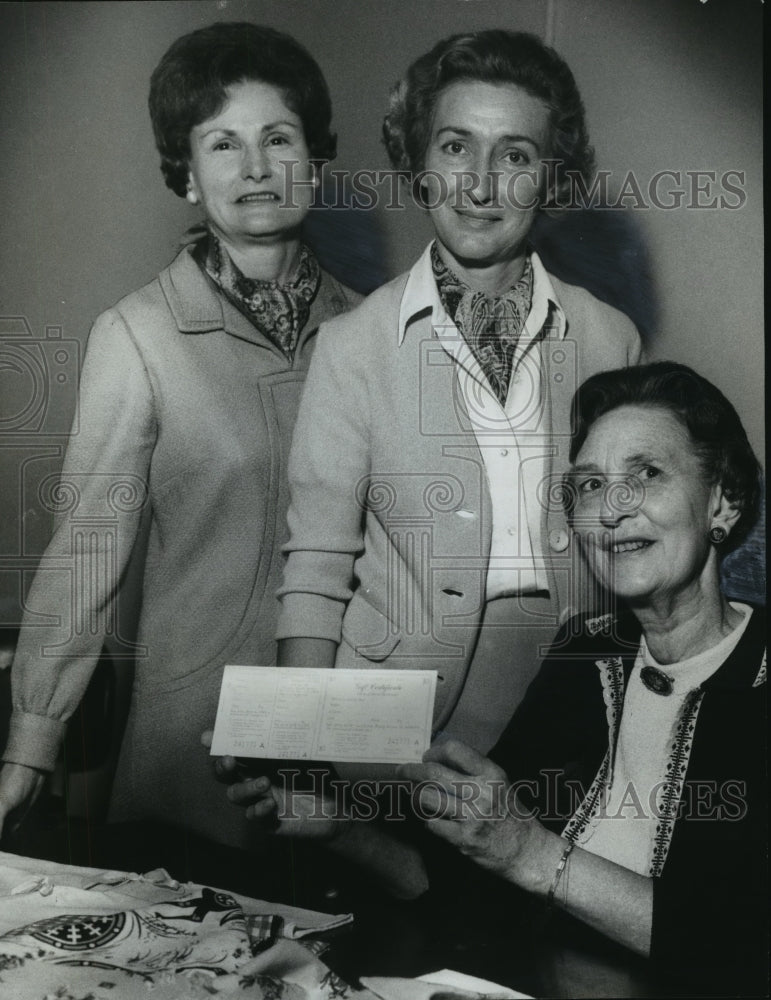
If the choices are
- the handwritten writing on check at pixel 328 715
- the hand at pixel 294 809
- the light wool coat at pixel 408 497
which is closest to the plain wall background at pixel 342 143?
the light wool coat at pixel 408 497

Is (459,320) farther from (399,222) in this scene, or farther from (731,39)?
(731,39)

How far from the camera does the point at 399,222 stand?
2670 mm

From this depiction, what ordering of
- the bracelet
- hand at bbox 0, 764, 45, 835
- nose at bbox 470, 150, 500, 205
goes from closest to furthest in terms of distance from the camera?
the bracelet
nose at bbox 470, 150, 500, 205
hand at bbox 0, 764, 45, 835

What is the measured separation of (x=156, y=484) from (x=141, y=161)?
778 millimetres

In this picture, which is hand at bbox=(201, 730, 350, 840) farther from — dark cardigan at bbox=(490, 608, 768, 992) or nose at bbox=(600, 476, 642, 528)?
nose at bbox=(600, 476, 642, 528)

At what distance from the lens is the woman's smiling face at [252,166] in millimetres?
2670

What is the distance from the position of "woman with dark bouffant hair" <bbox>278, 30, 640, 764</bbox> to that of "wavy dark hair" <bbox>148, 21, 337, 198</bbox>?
7.2 inches

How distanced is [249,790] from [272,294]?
1.16 meters

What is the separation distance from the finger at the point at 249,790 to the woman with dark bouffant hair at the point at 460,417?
288 mm

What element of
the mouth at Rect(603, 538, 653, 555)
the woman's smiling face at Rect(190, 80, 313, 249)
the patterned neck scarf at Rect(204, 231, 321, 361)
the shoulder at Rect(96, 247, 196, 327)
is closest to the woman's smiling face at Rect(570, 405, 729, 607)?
the mouth at Rect(603, 538, 653, 555)

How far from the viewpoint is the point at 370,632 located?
8.57 ft

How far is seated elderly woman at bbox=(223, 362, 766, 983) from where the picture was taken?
2.54 metres

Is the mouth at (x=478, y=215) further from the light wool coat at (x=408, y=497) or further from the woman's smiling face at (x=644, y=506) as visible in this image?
the woman's smiling face at (x=644, y=506)

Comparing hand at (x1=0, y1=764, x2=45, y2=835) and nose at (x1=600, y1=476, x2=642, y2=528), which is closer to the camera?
nose at (x1=600, y1=476, x2=642, y2=528)
